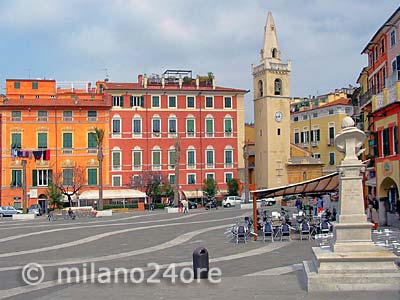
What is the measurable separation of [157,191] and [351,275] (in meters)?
49.7

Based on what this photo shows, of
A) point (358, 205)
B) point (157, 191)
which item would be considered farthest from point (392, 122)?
point (157, 191)

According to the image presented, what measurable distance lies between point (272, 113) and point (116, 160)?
61.9 ft

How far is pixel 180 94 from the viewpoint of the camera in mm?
67438

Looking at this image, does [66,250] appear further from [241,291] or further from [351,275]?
[351,275]

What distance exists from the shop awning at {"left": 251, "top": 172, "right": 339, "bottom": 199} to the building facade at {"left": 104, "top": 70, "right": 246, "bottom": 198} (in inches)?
1559

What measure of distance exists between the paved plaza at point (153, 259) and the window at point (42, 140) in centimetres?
3097

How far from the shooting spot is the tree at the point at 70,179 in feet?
205

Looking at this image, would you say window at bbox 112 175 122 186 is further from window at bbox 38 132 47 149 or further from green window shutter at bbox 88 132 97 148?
window at bbox 38 132 47 149

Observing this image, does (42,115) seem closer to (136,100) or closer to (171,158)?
(136,100)

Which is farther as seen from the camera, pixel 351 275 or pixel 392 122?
pixel 392 122

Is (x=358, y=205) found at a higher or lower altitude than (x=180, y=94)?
lower

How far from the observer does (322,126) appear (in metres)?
74.6

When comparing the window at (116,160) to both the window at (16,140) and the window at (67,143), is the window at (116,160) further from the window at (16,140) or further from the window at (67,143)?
the window at (16,140)

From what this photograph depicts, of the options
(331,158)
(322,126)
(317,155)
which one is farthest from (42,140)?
(331,158)
